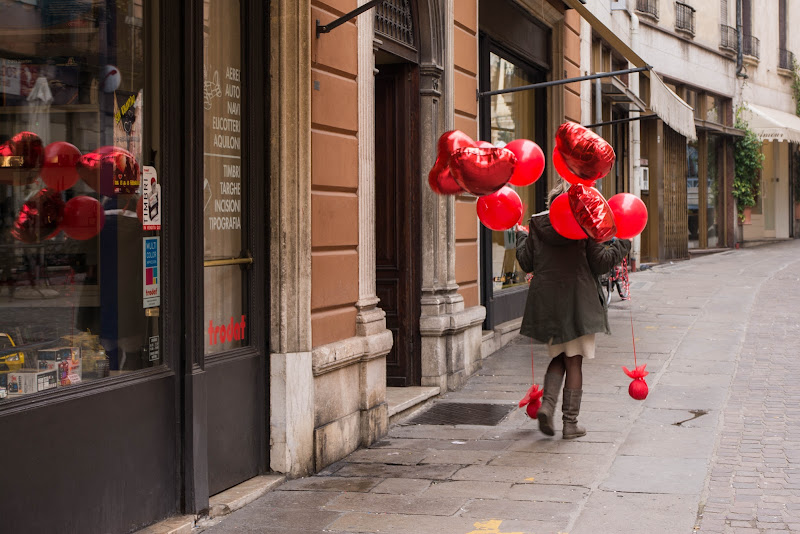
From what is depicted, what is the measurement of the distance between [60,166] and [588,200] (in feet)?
10.1

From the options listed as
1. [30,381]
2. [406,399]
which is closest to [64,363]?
[30,381]

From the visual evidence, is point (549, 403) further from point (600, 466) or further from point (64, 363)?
point (64, 363)

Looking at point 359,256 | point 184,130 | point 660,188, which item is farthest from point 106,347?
point 660,188

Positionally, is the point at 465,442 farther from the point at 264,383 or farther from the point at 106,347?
the point at 106,347

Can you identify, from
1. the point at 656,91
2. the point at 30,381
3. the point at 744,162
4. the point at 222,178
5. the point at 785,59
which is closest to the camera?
the point at 30,381

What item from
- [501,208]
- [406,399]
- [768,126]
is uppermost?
[768,126]

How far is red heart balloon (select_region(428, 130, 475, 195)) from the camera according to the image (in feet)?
20.1

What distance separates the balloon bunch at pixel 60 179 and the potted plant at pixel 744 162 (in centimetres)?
2771

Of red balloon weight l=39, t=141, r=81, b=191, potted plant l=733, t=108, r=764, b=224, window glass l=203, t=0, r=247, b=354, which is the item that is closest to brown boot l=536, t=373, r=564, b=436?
window glass l=203, t=0, r=247, b=354

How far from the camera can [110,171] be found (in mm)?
5055

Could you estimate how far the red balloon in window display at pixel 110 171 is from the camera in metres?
4.90

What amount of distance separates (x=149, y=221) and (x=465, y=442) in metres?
3.12

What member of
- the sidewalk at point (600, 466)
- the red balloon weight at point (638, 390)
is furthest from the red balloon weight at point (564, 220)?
the sidewalk at point (600, 466)

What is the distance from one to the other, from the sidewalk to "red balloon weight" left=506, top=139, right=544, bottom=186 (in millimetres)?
1847
